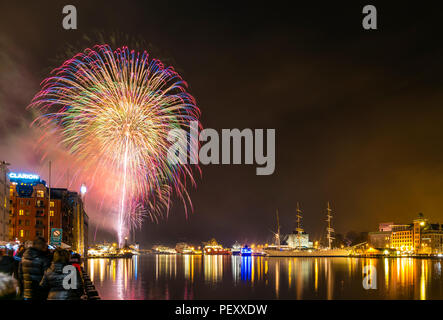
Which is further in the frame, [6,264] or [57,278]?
[6,264]

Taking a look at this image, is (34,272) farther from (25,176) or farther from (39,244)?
(25,176)

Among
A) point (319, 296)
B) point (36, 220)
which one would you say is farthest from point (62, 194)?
point (319, 296)

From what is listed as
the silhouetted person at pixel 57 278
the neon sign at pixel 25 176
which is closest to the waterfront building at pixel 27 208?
the neon sign at pixel 25 176

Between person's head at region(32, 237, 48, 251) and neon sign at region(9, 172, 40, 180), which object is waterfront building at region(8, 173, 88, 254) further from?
person's head at region(32, 237, 48, 251)

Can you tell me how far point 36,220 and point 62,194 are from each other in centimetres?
2053

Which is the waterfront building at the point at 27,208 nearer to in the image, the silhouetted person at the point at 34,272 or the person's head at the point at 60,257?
the silhouetted person at the point at 34,272

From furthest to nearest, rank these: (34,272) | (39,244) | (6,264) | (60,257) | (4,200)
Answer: (4,200), (6,264), (34,272), (39,244), (60,257)

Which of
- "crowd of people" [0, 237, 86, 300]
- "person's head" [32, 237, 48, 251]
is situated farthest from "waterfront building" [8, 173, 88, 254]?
"person's head" [32, 237, 48, 251]

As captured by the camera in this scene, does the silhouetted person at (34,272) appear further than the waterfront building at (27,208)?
No

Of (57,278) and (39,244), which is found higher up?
(39,244)

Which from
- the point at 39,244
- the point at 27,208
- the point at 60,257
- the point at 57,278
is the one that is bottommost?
the point at 27,208

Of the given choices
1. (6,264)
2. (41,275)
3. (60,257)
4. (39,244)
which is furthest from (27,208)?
(60,257)
